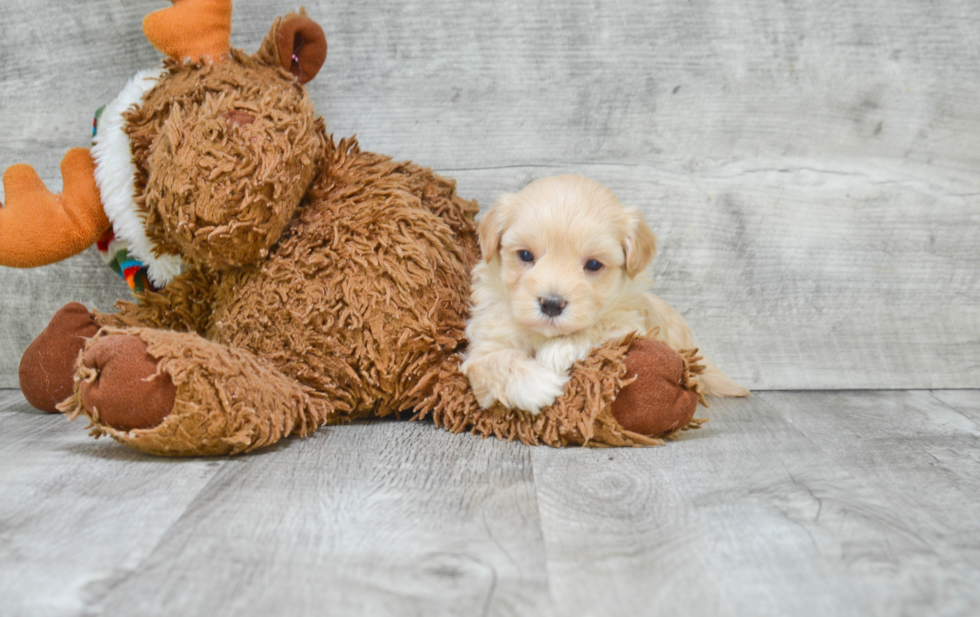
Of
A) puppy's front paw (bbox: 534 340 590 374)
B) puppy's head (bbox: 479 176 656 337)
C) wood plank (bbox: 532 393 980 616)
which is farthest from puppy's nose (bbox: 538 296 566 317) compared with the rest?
wood plank (bbox: 532 393 980 616)

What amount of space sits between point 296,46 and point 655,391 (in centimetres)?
121

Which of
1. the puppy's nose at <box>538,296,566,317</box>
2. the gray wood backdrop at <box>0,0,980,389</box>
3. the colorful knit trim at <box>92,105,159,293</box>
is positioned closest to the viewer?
the puppy's nose at <box>538,296,566,317</box>

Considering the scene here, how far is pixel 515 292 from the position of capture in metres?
1.73

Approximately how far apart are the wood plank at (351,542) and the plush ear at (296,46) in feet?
3.10

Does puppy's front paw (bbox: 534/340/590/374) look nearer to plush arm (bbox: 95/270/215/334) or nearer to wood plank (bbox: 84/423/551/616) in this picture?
wood plank (bbox: 84/423/551/616)

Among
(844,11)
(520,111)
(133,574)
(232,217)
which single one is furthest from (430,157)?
(133,574)

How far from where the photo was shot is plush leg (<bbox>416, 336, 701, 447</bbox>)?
170 centimetres

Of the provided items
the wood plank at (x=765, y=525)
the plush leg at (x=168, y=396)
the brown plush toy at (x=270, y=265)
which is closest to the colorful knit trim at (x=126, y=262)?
Answer: the brown plush toy at (x=270, y=265)

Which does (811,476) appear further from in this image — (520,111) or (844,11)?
(844,11)

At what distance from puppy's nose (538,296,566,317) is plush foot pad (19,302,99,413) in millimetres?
1147

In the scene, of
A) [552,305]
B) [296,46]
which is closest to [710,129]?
[552,305]

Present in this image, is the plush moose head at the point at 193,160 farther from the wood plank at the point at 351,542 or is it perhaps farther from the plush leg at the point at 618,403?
the plush leg at the point at 618,403

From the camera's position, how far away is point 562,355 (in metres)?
1.78

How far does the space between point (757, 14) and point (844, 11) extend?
10.3 inches
